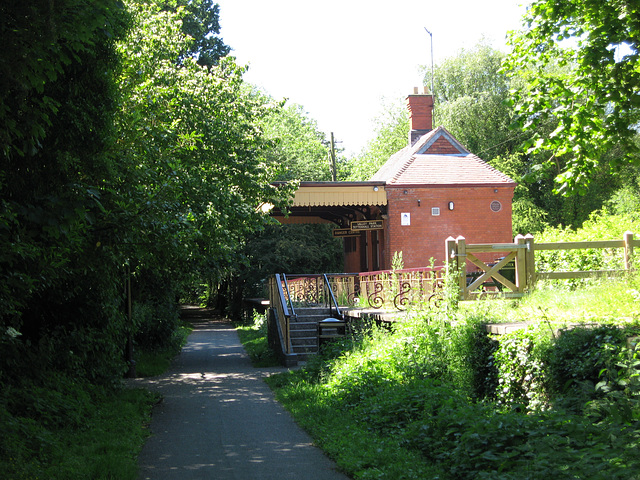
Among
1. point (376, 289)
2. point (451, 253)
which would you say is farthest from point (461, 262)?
point (376, 289)

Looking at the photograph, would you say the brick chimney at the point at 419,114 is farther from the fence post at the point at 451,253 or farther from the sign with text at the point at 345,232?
the fence post at the point at 451,253

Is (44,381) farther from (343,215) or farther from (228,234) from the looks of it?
(343,215)

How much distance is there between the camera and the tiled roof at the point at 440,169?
22.6 metres

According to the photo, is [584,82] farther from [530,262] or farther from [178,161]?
[178,161]

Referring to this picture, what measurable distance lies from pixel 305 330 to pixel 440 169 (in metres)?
10.1

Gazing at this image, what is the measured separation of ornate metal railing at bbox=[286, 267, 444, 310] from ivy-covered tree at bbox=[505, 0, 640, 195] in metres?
3.34

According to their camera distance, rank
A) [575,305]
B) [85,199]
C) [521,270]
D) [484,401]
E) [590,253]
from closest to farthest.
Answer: [85,199]
[484,401]
[575,305]
[521,270]
[590,253]

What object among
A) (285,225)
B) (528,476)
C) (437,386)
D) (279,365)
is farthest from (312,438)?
(285,225)

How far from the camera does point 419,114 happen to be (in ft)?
91.7

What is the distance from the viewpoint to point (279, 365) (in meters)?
16.0

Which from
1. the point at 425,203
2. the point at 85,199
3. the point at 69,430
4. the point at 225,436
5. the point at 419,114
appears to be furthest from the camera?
the point at 419,114

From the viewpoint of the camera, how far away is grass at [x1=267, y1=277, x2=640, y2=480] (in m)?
5.05

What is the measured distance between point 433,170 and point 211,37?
60.1 ft

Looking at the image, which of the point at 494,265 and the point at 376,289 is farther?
the point at 376,289
